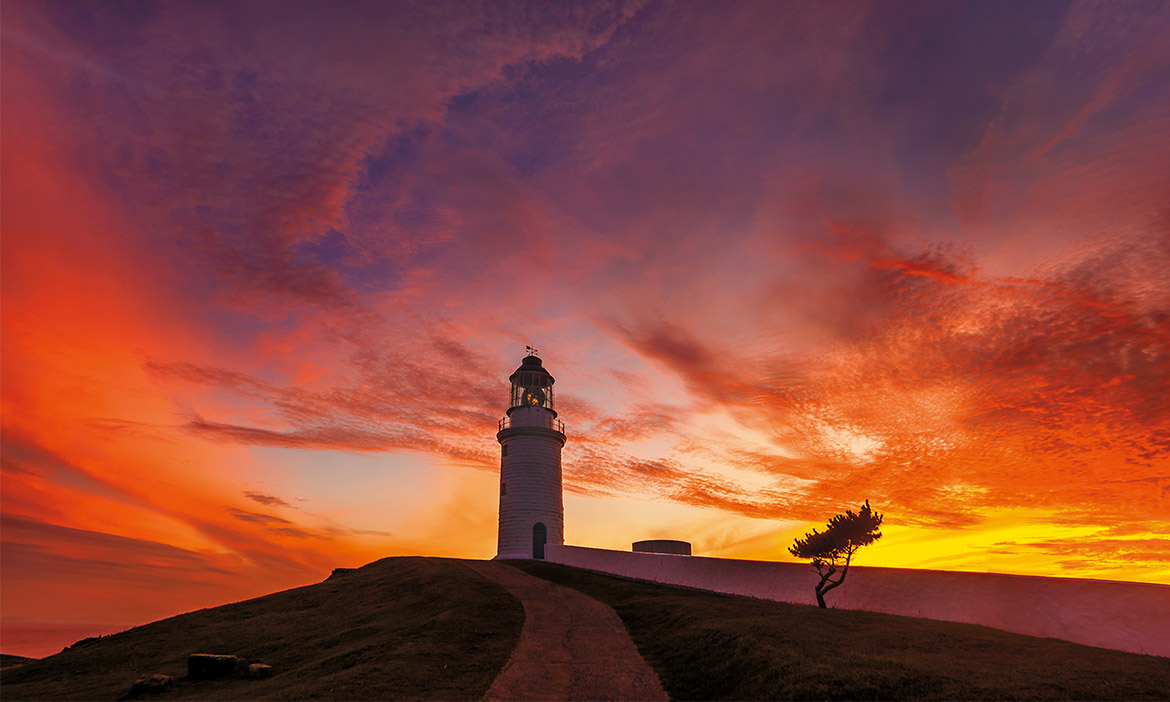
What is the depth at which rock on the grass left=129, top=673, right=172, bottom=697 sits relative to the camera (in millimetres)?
20656

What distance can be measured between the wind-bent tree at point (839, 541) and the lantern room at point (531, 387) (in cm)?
3311

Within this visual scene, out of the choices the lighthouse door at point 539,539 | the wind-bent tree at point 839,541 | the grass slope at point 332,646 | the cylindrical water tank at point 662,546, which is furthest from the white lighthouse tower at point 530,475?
the wind-bent tree at point 839,541

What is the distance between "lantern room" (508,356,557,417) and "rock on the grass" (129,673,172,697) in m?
39.5

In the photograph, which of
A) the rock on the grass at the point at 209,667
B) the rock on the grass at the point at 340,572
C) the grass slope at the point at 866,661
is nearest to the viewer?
the grass slope at the point at 866,661

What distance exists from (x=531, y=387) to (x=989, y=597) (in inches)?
1682

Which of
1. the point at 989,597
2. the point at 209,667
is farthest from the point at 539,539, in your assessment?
the point at 989,597

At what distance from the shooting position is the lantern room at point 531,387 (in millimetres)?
60062

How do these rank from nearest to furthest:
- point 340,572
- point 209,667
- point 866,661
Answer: point 866,661 < point 209,667 < point 340,572

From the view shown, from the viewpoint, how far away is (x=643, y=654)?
67.8ft

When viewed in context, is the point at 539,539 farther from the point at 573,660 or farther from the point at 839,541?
the point at 573,660

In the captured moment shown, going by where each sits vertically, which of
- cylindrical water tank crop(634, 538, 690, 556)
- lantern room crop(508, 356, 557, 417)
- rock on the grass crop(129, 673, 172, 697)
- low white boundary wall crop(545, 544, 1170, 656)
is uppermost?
lantern room crop(508, 356, 557, 417)

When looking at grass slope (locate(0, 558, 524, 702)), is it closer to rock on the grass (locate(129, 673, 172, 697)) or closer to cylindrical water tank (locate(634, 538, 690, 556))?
rock on the grass (locate(129, 673, 172, 697))

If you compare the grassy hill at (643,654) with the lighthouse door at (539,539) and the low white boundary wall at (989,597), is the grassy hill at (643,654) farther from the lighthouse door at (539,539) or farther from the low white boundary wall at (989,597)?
the lighthouse door at (539,539)

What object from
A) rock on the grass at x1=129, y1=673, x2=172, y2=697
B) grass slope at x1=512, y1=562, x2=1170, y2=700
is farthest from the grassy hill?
rock on the grass at x1=129, y1=673, x2=172, y2=697
